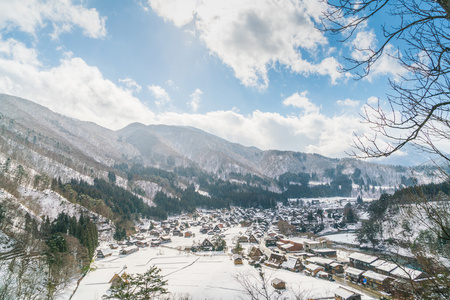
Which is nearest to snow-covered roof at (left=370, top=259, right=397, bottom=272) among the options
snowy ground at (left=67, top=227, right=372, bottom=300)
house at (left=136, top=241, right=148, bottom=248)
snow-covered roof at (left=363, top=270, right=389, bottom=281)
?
snow-covered roof at (left=363, top=270, right=389, bottom=281)

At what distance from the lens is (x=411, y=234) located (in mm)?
43031

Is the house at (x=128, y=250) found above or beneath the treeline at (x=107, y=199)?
beneath

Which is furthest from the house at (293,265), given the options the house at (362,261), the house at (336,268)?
the house at (362,261)

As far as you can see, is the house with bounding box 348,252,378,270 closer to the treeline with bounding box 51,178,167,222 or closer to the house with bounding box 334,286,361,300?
the house with bounding box 334,286,361,300

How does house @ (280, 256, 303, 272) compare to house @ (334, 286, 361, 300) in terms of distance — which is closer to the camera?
house @ (334, 286, 361, 300)

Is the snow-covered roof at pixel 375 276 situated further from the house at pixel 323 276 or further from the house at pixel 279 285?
the house at pixel 279 285

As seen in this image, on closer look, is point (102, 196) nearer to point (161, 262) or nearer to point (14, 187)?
point (14, 187)

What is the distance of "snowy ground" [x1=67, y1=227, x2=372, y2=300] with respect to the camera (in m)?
21.4

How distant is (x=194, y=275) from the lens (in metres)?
27.2

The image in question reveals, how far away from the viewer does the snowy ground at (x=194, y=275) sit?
21.4m

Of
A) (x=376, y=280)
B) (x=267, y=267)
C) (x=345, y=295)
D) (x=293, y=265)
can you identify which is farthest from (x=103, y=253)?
(x=376, y=280)

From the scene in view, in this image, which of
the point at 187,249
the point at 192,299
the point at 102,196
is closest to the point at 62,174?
the point at 102,196

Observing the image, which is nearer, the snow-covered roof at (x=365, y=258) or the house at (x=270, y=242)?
the snow-covered roof at (x=365, y=258)

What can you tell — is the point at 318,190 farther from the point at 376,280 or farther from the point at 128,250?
the point at 128,250
